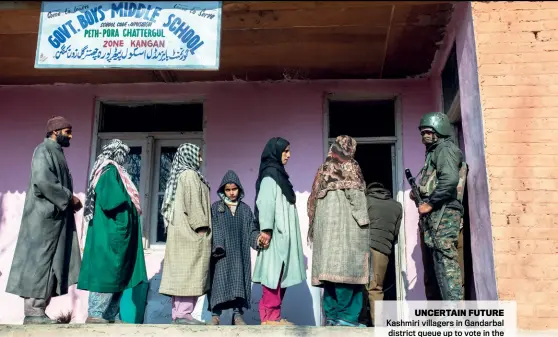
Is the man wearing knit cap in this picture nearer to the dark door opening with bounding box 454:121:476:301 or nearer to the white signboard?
the white signboard

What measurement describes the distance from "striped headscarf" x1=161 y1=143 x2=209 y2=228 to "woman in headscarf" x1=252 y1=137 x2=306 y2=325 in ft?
1.89

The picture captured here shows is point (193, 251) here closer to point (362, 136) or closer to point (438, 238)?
point (438, 238)

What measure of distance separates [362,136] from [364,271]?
8.33ft

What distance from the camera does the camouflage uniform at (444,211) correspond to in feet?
15.0

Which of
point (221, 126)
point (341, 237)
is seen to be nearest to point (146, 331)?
point (341, 237)

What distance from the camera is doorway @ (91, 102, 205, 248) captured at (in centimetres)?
679

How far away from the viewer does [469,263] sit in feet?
16.2

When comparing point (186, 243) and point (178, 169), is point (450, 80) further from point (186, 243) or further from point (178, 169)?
point (186, 243)

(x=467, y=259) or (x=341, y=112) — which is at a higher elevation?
(x=341, y=112)

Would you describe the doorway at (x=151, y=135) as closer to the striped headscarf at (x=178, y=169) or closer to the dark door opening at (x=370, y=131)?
the dark door opening at (x=370, y=131)

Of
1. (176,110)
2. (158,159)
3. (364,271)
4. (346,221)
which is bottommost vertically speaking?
(364,271)

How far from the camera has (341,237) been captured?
15.1ft

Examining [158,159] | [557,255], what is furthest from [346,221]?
[158,159]

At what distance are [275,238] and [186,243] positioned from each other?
2.33ft
